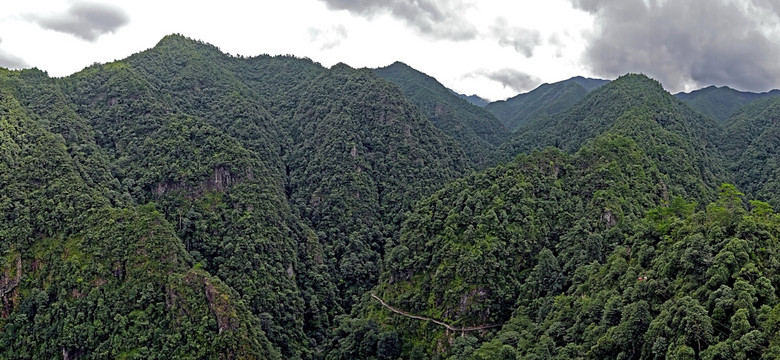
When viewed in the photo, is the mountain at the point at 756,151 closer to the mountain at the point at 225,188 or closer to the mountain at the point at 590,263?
the mountain at the point at 590,263

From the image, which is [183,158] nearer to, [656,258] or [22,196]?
[22,196]

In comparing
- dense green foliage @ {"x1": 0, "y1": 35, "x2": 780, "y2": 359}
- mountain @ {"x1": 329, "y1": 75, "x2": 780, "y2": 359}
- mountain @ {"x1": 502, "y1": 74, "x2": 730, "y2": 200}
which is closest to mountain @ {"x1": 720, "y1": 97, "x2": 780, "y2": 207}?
dense green foliage @ {"x1": 0, "y1": 35, "x2": 780, "y2": 359}

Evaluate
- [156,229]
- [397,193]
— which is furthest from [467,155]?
[156,229]

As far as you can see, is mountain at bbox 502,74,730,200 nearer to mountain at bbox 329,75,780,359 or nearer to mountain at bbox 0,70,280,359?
mountain at bbox 329,75,780,359

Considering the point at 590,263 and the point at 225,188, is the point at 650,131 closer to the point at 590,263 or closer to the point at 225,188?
the point at 590,263

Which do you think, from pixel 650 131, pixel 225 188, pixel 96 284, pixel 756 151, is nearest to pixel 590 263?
pixel 650 131

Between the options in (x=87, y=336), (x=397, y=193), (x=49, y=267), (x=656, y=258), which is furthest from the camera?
(x=397, y=193)

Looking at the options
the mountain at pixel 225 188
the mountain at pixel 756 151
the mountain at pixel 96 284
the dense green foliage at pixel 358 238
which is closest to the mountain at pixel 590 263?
the dense green foliage at pixel 358 238
